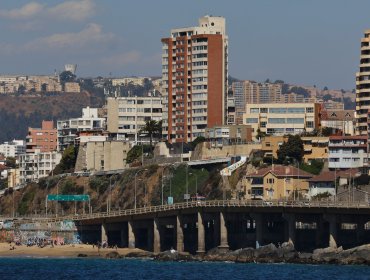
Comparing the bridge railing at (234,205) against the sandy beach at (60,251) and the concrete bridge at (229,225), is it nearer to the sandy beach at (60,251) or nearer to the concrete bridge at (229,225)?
the concrete bridge at (229,225)

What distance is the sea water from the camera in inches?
5468

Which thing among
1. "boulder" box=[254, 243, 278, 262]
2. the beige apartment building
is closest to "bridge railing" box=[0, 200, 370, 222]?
"boulder" box=[254, 243, 278, 262]

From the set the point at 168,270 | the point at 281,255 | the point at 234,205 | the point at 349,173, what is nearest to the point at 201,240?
the point at 234,205

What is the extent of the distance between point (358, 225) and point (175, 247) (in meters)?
25.7

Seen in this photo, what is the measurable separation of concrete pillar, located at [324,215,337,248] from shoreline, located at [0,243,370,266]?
4.34 ft

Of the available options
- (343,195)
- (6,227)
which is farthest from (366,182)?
(6,227)

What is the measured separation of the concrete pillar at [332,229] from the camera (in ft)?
521

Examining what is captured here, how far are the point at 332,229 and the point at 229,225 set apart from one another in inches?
820

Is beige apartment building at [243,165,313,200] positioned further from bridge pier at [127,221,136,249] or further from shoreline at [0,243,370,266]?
shoreline at [0,243,370,266]

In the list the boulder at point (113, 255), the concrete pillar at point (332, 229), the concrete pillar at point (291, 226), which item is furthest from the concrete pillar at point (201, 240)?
the concrete pillar at point (332, 229)

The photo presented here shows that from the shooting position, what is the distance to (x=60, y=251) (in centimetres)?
17912

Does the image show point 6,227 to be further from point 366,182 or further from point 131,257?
point 366,182

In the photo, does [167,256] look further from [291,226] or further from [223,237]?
[291,226]

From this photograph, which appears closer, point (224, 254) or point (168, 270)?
point (168, 270)
